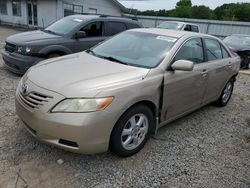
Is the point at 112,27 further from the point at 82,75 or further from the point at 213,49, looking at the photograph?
the point at 82,75

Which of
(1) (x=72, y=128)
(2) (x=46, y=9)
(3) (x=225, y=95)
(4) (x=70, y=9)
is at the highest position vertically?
(4) (x=70, y=9)

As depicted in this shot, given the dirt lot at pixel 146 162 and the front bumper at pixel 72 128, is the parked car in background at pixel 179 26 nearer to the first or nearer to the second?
the dirt lot at pixel 146 162

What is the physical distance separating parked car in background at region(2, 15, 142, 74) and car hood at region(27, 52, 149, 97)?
251 cm

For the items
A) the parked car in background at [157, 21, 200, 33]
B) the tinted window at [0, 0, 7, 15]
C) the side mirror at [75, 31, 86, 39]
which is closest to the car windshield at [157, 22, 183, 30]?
the parked car in background at [157, 21, 200, 33]

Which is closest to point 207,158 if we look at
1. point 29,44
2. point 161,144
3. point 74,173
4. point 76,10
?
point 161,144

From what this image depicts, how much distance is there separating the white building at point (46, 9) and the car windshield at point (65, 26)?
11.9 m

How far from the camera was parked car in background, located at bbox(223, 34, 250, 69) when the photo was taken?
972 cm

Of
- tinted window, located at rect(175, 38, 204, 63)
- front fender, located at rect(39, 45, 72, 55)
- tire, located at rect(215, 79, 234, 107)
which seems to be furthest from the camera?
front fender, located at rect(39, 45, 72, 55)

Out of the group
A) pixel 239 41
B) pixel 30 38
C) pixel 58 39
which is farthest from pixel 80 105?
pixel 239 41

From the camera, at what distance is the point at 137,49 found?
11.3ft

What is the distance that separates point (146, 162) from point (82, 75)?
134cm

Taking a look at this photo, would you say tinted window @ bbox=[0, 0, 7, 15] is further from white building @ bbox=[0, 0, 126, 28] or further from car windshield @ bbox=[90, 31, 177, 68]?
car windshield @ bbox=[90, 31, 177, 68]

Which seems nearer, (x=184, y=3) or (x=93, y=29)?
(x=93, y=29)

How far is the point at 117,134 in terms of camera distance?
263 cm
